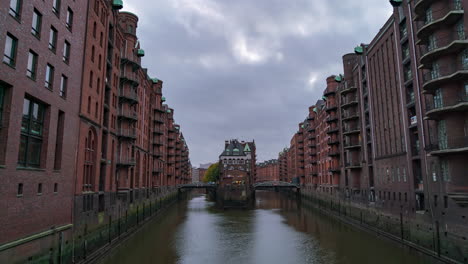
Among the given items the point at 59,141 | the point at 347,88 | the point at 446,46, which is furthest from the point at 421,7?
the point at 59,141

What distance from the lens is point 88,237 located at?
2283cm

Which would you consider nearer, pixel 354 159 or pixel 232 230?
pixel 232 230

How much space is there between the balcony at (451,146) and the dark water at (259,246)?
25.3 feet

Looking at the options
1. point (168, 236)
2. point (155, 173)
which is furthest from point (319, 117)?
point (168, 236)

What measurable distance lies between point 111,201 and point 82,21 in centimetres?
1830

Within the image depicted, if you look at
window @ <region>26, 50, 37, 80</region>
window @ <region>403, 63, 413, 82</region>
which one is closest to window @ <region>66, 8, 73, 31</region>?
window @ <region>26, 50, 37, 80</region>

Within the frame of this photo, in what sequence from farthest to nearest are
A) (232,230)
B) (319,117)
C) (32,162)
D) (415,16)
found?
1. (319,117)
2. (232,230)
3. (415,16)
4. (32,162)

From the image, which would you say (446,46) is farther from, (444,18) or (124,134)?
(124,134)

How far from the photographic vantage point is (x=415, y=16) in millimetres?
28078

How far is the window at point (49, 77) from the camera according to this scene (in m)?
20.5

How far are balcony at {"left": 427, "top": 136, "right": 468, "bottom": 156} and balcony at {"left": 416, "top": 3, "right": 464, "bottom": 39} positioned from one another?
8465 mm

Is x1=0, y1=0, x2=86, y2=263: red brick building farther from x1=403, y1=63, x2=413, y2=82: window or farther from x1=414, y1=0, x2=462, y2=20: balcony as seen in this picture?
x1=403, y1=63, x2=413, y2=82: window

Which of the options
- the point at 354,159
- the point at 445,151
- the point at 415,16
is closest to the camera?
the point at 445,151

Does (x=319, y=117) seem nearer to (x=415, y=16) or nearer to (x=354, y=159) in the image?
(x=354, y=159)
